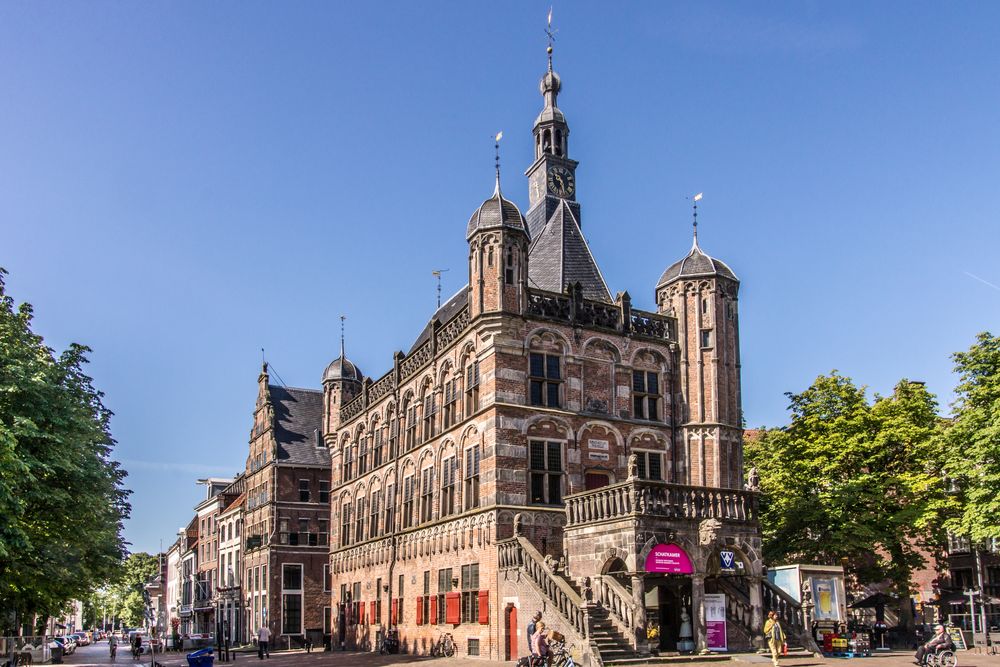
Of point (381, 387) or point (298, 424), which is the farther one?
point (298, 424)

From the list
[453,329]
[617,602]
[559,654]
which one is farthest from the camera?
[453,329]

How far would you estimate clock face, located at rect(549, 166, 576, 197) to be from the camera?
42125mm

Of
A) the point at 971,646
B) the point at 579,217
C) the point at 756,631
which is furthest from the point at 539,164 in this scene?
the point at 971,646

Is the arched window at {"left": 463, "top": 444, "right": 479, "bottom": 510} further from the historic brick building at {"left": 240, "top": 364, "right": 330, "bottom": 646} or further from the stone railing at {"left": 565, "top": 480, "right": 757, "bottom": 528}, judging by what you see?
the historic brick building at {"left": 240, "top": 364, "right": 330, "bottom": 646}

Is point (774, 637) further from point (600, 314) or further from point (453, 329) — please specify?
point (453, 329)

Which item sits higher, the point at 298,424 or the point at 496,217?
the point at 496,217

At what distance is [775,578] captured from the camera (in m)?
31.2

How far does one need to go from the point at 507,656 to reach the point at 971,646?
58.1ft

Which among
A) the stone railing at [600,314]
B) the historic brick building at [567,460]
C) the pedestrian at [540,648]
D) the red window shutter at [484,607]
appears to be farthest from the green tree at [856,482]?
the pedestrian at [540,648]

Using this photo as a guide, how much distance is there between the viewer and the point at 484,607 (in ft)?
103

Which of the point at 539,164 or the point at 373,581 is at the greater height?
the point at 539,164

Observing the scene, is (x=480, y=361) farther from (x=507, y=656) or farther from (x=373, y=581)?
(x=373, y=581)

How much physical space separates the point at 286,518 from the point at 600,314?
119 ft

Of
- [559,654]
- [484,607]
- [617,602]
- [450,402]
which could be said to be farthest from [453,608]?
[559,654]
